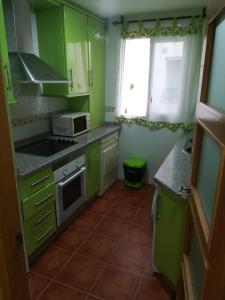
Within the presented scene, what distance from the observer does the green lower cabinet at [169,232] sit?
1594mm

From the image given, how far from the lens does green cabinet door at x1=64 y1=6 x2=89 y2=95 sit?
2537 millimetres

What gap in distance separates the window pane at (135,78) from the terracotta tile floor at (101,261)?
1426 millimetres

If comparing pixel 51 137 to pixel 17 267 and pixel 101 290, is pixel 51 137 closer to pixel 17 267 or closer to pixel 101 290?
pixel 101 290

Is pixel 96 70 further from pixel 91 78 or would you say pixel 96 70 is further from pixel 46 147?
pixel 46 147

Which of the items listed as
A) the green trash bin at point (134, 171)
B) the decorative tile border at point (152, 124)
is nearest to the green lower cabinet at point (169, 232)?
the green trash bin at point (134, 171)

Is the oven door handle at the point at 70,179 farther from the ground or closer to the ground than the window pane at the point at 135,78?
closer to the ground

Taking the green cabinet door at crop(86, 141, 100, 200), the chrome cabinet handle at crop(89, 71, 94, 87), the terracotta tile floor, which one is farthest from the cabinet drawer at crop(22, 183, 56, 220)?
the chrome cabinet handle at crop(89, 71, 94, 87)

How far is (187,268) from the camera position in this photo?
50.8 inches

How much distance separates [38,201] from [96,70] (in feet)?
6.50

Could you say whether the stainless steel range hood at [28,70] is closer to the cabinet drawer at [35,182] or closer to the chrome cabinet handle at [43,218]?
the cabinet drawer at [35,182]

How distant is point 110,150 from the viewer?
3.38 metres

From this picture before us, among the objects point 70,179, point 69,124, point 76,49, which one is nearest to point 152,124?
point 69,124

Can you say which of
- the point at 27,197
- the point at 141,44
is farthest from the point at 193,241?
the point at 141,44

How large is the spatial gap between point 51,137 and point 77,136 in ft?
1.04
